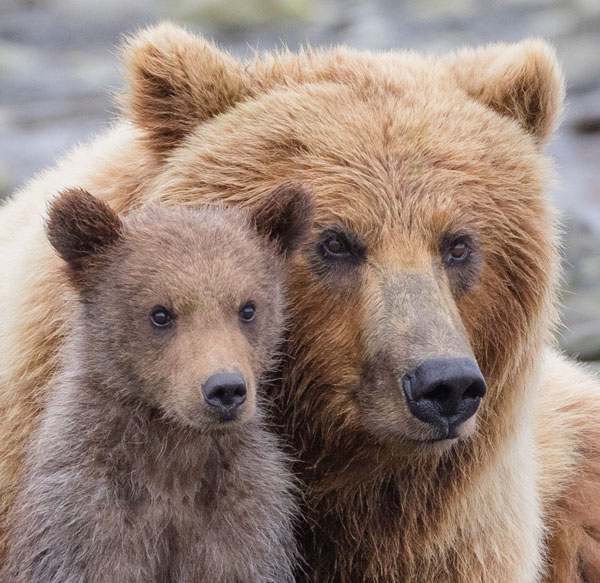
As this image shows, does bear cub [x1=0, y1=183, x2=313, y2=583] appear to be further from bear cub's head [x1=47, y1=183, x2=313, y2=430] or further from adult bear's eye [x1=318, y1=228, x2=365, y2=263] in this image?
adult bear's eye [x1=318, y1=228, x2=365, y2=263]

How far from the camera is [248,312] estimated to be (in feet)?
12.0

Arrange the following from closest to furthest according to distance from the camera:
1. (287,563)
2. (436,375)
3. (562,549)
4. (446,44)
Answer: (436,375) < (287,563) < (562,549) < (446,44)

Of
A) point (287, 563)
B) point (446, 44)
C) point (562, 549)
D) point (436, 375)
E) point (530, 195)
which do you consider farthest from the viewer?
point (446, 44)

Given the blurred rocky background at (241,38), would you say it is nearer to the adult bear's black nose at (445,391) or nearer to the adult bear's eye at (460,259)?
the adult bear's eye at (460,259)

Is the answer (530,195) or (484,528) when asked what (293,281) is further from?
(484,528)

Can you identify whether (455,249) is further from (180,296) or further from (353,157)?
(180,296)

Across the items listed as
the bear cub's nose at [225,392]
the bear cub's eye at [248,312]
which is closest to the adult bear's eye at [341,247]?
the bear cub's eye at [248,312]

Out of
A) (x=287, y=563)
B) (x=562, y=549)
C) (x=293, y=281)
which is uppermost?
(x=293, y=281)

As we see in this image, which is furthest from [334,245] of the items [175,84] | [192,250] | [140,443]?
[140,443]

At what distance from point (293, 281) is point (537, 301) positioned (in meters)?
1.01

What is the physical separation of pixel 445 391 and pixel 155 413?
3.10 feet

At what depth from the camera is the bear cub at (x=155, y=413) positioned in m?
3.53

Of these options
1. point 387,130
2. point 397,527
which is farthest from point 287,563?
point 387,130

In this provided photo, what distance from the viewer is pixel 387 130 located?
4164mm
